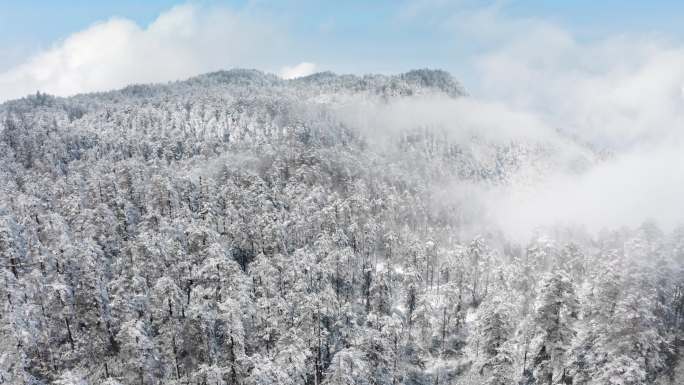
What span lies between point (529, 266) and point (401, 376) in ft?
116

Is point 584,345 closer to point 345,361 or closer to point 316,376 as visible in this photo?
point 345,361

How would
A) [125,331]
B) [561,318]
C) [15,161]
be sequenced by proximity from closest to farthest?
[561,318]
[125,331]
[15,161]

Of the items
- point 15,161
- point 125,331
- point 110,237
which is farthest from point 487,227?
point 15,161

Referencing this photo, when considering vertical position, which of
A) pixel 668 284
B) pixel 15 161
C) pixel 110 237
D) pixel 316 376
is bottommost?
pixel 316 376

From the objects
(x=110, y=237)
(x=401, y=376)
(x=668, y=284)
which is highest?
(x=110, y=237)

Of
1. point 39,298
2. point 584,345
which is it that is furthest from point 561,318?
point 39,298

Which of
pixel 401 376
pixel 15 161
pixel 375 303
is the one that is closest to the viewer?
pixel 401 376

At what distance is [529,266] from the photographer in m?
78.1

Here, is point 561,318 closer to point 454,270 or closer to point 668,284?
point 668,284

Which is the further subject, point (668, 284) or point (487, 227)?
point (487, 227)

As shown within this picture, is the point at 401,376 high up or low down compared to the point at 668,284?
down

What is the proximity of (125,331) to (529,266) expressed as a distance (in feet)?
222

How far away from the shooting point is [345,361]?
41.1 metres

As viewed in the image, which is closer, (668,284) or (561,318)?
(561,318)
